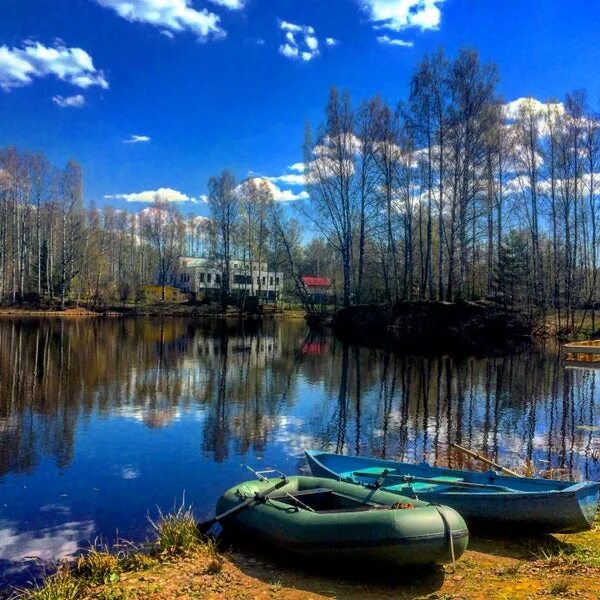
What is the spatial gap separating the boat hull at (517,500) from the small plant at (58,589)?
3680 millimetres

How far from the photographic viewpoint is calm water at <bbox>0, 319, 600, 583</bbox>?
29.0 ft

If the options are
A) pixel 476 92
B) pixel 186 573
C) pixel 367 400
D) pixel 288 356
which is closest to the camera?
pixel 186 573

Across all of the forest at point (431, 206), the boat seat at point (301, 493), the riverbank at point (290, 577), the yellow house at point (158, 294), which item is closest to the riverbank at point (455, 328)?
the forest at point (431, 206)

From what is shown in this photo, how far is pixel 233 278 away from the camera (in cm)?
7531

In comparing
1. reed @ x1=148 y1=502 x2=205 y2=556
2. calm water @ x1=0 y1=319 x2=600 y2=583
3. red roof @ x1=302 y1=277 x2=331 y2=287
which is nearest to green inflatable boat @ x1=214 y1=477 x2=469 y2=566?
reed @ x1=148 y1=502 x2=205 y2=556

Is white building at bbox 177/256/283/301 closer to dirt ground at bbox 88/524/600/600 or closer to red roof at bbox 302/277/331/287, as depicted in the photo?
red roof at bbox 302/277/331/287

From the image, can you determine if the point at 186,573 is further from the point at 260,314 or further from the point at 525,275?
the point at 260,314

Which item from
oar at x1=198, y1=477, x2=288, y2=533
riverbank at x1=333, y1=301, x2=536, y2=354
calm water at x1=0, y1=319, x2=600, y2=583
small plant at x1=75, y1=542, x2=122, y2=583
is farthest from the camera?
riverbank at x1=333, y1=301, x2=536, y2=354

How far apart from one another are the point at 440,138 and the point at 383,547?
34.8m

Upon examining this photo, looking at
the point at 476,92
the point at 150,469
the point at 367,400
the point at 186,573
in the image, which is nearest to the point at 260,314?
the point at 476,92

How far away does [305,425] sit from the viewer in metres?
14.4

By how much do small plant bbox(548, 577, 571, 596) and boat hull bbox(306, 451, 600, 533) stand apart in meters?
1.05

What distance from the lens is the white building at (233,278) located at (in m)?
70.5

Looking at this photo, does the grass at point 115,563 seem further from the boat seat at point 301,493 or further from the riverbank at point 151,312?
the riverbank at point 151,312
